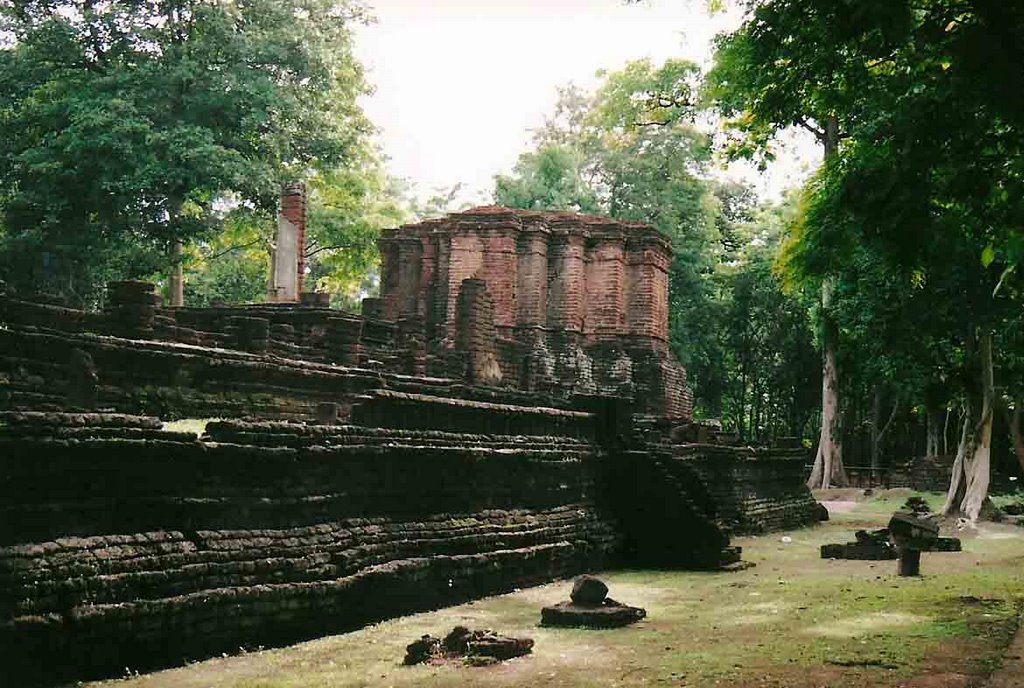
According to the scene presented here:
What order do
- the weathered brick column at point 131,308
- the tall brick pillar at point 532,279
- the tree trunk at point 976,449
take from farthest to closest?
the tall brick pillar at point 532,279 → the tree trunk at point 976,449 → the weathered brick column at point 131,308

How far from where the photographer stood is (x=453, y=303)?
24.7m

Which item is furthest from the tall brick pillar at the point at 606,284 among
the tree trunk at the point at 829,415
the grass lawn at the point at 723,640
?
the grass lawn at the point at 723,640

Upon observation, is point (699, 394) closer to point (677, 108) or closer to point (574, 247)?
point (677, 108)

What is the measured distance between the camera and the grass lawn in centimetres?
661

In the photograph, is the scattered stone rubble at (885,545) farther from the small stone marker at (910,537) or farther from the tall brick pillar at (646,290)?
the tall brick pillar at (646,290)

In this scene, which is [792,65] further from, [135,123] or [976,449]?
[135,123]

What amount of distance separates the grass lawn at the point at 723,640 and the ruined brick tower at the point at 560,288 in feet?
39.4

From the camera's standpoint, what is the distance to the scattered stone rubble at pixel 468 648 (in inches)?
282

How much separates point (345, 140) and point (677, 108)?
1160cm

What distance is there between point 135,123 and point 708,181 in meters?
24.4

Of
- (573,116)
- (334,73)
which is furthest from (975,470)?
(573,116)

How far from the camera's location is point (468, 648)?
7.38 metres

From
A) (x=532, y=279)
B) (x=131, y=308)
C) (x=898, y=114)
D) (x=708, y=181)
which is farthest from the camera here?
(x=708, y=181)

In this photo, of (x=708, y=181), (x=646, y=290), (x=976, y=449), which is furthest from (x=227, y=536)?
(x=708, y=181)
